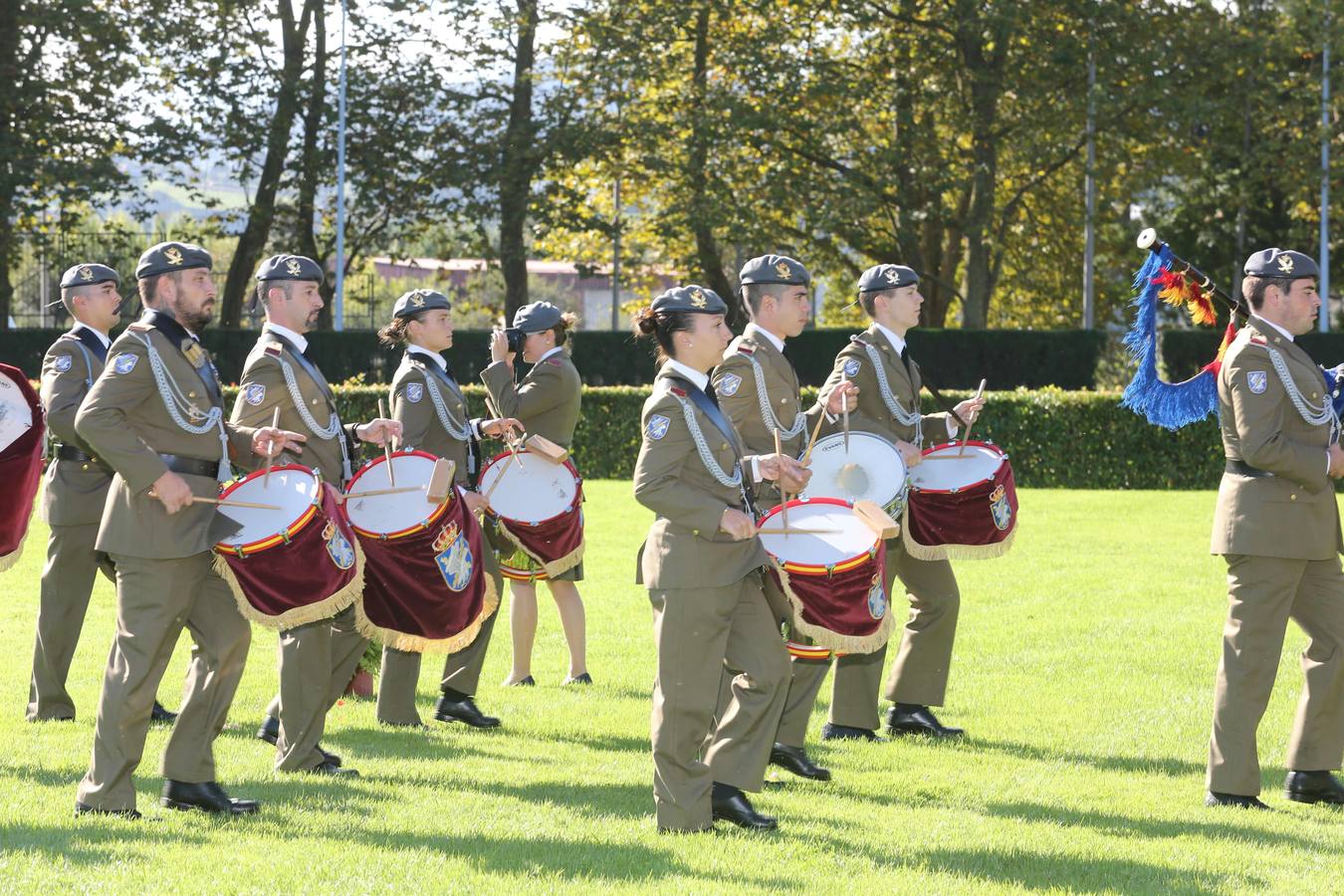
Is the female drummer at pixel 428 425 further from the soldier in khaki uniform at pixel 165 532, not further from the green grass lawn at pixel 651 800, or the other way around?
the soldier in khaki uniform at pixel 165 532

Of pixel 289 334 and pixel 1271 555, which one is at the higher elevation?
pixel 289 334

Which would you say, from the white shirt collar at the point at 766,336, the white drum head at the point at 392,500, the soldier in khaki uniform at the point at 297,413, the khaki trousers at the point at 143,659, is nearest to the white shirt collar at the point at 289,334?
the soldier in khaki uniform at the point at 297,413

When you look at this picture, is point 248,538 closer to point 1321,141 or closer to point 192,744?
point 192,744

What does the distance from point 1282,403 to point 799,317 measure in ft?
6.37

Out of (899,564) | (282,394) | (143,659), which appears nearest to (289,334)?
(282,394)

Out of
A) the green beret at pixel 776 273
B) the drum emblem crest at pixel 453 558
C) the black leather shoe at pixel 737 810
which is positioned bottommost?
the black leather shoe at pixel 737 810

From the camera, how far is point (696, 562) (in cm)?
611

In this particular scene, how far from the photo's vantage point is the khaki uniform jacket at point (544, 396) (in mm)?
9188

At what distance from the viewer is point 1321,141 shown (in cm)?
3353

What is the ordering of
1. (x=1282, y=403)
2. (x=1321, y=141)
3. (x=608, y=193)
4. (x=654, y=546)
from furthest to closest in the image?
(x=608, y=193) → (x=1321, y=141) → (x=1282, y=403) → (x=654, y=546)

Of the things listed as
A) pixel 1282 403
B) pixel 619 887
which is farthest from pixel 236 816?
pixel 1282 403

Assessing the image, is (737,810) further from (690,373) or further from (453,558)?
(453,558)

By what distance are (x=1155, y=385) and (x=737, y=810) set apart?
9.67 ft

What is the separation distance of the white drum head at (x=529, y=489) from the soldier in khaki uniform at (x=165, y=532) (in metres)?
2.55
